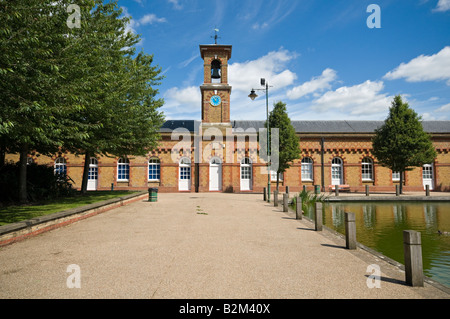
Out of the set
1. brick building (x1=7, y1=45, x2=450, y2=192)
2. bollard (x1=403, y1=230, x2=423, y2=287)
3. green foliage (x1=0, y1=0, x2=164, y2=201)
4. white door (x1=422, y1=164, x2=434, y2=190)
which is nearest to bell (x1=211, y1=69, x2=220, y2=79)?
brick building (x1=7, y1=45, x2=450, y2=192)

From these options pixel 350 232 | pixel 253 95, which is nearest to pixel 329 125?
pixel 253 95

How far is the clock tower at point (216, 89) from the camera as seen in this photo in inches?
969

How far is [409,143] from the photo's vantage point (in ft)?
68.6

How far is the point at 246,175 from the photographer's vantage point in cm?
2516

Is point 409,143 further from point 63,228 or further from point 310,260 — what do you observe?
point 63,228

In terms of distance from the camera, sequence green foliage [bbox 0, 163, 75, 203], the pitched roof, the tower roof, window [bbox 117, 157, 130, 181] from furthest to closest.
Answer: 1. the pitched roof
2. window [bbox 117, 157, 130, 181]
3. the tower roof
4. green foliage [bbox 0, 163, 75, 203]

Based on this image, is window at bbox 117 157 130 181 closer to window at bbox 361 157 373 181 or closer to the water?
the water

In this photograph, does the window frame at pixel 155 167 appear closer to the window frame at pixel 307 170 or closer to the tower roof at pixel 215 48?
the tower roof at pixel 215 48

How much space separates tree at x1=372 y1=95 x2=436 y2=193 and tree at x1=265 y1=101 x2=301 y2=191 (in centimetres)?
716

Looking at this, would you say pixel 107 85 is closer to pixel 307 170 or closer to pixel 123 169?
pixel 123 169

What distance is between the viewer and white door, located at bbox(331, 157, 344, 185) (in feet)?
83.6

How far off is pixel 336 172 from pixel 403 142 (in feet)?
20.6
